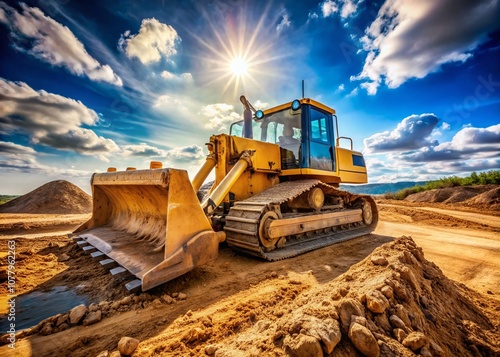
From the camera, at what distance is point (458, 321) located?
184cm

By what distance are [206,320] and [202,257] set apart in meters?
0.76

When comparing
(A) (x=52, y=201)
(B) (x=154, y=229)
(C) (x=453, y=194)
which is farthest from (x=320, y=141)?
(C) (x=453, y=194)

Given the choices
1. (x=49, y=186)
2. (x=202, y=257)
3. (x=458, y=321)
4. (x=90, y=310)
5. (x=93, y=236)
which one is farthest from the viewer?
(x=49, y=186)

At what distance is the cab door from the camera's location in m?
A: 5.33

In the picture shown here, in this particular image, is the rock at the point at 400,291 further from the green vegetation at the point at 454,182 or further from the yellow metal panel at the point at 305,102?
the green vegetation at the point at 454,182

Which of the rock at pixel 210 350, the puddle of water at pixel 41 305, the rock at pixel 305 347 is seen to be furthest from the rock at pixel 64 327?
the rock at pixel 305 347

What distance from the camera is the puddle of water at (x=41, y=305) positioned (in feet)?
6.76

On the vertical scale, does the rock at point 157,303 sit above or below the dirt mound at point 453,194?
below

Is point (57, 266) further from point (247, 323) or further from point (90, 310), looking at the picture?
point (247, 323)

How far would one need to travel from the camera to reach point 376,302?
1.60 m

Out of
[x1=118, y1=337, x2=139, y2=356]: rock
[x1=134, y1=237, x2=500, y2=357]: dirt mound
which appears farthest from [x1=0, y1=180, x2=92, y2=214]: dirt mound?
[x1=134, y1=237, x2=500, y2=357]: dirt mound

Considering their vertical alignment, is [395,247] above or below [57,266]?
above

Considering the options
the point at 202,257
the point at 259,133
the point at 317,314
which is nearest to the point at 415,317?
the point at 317,314

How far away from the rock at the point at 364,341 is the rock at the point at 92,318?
2054 millimetres
